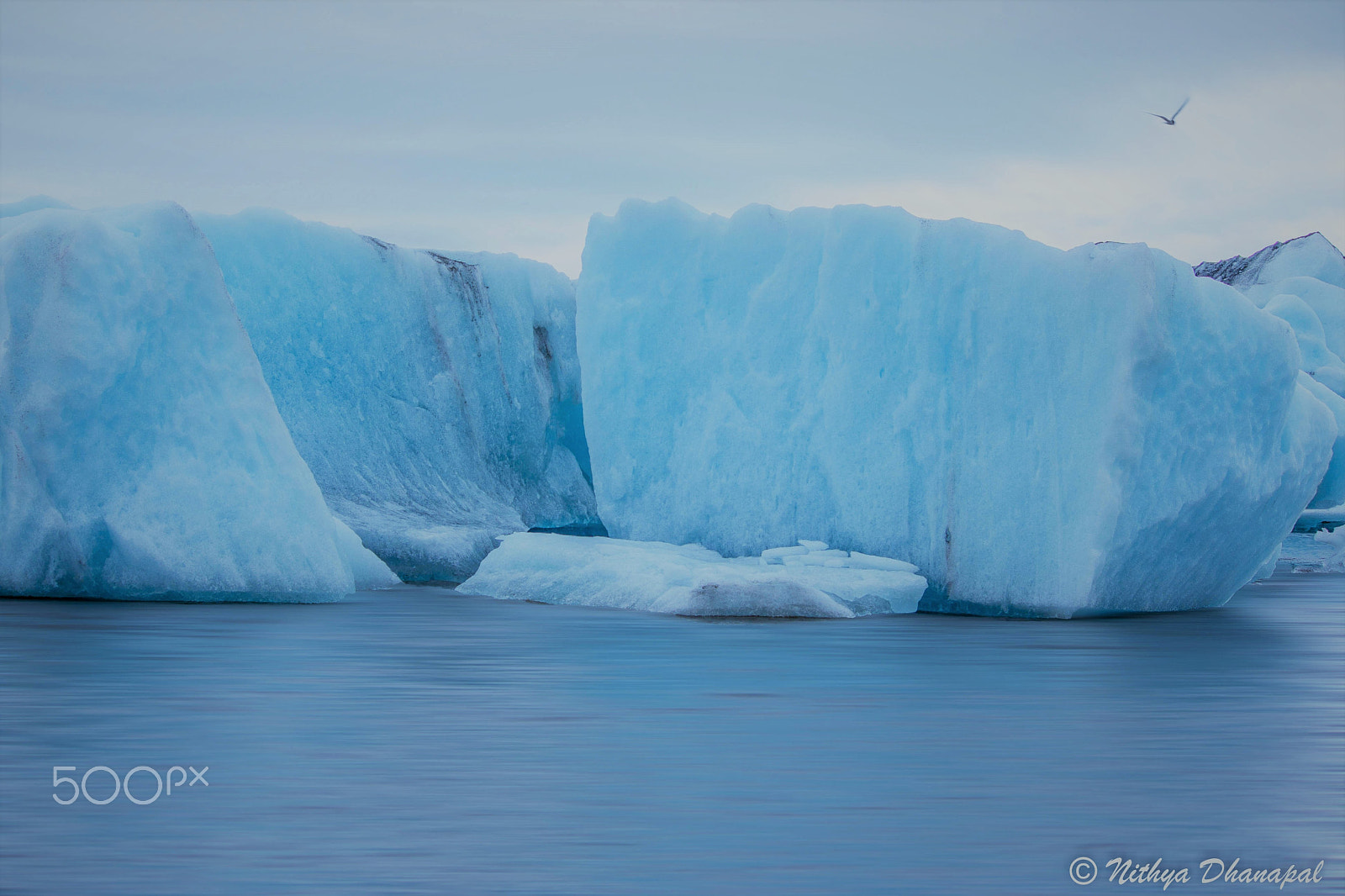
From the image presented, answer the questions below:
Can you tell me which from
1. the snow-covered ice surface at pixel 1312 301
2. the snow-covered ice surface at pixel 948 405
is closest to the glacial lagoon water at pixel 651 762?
the snow-covered ice surface at pixel 948 405

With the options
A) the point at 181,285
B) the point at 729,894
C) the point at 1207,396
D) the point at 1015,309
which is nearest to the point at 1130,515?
the point at 1207,396

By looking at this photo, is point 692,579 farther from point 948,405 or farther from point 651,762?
point 651,762

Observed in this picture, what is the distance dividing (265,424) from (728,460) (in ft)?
12.8

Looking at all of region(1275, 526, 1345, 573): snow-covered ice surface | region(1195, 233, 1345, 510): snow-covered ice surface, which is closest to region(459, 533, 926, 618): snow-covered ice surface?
region(1195, 233, 1345, 510): snow-covered ice surface

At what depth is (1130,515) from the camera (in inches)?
409

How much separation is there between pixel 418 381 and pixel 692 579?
6.58 m

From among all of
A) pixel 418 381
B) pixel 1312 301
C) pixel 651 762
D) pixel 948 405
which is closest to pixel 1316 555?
pixel 1312 301

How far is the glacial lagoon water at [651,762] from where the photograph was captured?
11.4 ft

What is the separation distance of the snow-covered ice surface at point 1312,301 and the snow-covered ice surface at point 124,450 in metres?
9.60

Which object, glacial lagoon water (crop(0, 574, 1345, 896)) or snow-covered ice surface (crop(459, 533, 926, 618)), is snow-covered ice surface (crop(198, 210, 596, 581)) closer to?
snow-covered ice surface (crop(459, 533, 926, 618))

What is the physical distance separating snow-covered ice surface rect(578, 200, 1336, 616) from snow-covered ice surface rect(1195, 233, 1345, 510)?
445 centimetres

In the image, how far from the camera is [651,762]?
470 centimetres

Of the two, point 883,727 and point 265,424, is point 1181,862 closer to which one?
point 883,727

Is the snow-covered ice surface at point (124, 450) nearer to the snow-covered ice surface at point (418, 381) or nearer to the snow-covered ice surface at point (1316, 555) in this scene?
the snow-covered ice surface at point (418, 381)
